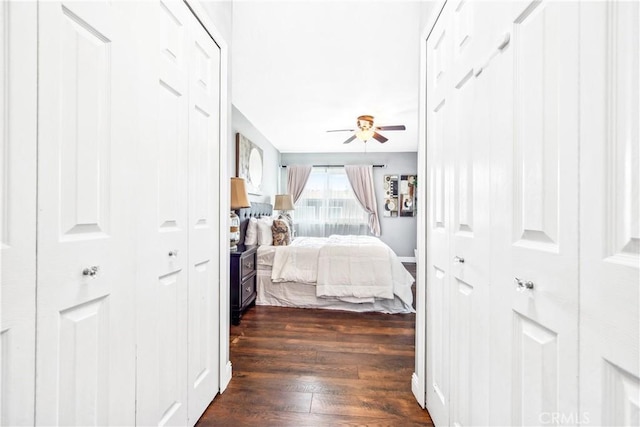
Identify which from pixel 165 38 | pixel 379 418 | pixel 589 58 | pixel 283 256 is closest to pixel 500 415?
pixel 379 418

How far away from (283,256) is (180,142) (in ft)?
7.50

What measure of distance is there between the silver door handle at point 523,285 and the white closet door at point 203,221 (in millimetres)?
1334

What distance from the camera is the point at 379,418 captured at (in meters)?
1.52

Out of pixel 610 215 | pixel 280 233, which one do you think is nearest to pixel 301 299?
pixel 280 233

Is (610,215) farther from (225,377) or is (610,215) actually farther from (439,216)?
(225,377)

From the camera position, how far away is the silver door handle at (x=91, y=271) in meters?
0.81

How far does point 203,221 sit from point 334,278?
206 cm

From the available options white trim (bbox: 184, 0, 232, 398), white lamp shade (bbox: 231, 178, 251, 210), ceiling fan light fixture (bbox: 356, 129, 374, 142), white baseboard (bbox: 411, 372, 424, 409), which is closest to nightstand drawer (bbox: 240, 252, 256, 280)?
white lamp shade (bbox: 231, 178, 251, 210)

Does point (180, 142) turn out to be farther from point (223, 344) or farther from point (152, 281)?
point (223, 344)

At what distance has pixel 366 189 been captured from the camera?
6.46 metres

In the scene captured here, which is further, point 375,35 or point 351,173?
point 351,173

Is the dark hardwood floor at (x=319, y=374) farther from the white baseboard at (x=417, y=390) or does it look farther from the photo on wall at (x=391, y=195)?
the photo on wall at (x=391, y=195)

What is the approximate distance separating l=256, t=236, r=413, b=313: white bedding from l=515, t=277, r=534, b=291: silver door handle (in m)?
2.46

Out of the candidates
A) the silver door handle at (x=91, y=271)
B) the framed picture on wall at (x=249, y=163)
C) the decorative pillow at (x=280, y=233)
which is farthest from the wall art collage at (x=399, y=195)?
the silver door handle at (x=91, y=271)
